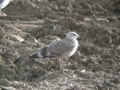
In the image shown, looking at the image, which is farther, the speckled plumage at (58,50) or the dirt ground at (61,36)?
the speckled plumage at (58,50)

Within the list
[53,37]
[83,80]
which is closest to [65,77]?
[83,80]

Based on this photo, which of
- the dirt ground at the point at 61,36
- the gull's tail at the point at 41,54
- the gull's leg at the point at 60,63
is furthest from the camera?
the gull's leg at the point at 60,63

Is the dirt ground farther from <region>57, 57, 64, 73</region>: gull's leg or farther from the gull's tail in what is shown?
the gull's tail

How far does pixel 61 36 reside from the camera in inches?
436

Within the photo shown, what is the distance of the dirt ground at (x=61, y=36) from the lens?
28.7ft

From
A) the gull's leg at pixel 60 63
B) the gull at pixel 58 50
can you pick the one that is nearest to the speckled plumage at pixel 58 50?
the gull at pixel 58 50

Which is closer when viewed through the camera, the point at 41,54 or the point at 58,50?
the point at 41,54

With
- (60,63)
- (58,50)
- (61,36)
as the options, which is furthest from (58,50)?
(61,36)

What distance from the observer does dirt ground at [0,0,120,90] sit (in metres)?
8.75

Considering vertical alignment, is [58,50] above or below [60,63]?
above

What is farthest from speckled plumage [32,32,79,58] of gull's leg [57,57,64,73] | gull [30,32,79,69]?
gull's leg [57,57,64,73]

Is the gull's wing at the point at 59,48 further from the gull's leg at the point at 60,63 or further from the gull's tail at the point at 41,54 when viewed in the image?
the gull's leg at the point at 60,63

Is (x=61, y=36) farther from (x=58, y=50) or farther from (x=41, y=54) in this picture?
(x=41, y=54)

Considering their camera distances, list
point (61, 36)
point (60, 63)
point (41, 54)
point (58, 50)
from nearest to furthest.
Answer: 1. point (41, 54)
2. point (58, 50)
3. point (60, 63)
4. point (61, 36)
